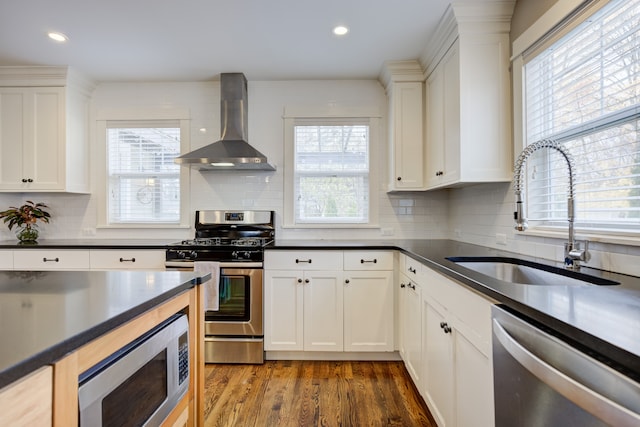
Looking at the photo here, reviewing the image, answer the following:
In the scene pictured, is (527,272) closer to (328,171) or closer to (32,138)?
(328,171)

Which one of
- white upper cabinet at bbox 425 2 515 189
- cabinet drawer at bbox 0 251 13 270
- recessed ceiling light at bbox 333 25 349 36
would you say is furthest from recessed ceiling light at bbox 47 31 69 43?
white upper cabinet at bbox 425 2 515 189

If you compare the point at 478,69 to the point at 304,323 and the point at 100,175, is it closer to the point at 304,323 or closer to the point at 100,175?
the point at 304,323

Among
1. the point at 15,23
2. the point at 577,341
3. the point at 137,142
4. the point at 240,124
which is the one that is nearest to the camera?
the point at 577,341

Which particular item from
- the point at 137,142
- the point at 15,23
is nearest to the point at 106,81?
the point at 137,142

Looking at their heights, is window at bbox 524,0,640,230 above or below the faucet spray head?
above

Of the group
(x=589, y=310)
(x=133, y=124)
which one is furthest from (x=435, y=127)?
(x=133, y=124)

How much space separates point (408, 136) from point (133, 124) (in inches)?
111

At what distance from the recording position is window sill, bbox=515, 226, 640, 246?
1.23 meters

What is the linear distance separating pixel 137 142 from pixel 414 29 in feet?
9.48

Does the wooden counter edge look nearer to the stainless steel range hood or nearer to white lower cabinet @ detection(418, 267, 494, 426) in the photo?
white lower cabinet @ detection(418, 267, 494, 426)

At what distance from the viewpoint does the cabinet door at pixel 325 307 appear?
8.29 feet

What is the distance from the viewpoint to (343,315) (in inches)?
99.6

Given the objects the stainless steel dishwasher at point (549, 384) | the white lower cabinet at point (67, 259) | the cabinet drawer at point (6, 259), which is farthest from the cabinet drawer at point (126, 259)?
the stainless steel dishwasher at point (549, 384)

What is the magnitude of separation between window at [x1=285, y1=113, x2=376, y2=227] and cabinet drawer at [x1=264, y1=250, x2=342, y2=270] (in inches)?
25.9
